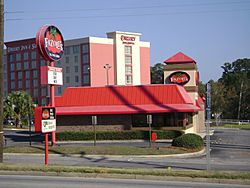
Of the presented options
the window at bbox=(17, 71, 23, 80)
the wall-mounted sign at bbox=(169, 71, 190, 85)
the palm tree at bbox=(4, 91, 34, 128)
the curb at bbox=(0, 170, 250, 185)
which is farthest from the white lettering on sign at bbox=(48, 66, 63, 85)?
the window at bbox=(17, 71, 23, 80)

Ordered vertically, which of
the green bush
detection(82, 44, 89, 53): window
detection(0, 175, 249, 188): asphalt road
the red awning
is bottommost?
detection(0, 175, 249, 188): asphalt road

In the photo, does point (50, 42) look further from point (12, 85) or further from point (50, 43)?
point (12, 85)

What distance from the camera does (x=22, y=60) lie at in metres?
108

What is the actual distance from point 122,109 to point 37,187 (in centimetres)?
2664

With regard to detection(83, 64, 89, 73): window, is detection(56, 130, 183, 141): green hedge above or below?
below

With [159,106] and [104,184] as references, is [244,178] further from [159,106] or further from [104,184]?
[159,106]

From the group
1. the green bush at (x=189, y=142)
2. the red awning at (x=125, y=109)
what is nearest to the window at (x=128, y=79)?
the red awning at (x=125, y=109)

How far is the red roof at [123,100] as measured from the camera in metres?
38.8

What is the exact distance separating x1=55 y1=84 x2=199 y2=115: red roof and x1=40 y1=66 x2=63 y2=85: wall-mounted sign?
38.9ft

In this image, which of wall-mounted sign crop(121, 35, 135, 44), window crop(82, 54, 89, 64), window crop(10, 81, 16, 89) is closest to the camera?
window crop(82, 54, 89, 64)

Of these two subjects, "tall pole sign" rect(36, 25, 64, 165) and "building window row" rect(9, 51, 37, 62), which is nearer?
"tall pole sign" rect(36, 25, 64, 165)

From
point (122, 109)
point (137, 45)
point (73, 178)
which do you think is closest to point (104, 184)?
point (73, 178)

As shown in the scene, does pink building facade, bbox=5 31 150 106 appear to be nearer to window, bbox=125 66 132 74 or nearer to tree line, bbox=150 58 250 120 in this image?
window, bbox=125 66 132 74

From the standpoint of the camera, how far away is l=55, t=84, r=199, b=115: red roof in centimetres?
3881
